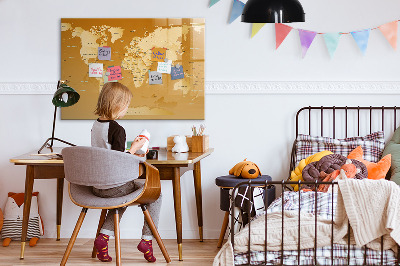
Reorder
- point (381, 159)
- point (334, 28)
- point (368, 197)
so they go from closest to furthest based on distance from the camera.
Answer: point (368, 197) → point (381, 159) → point (334, 28)

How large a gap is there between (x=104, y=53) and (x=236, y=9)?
100 centimetres

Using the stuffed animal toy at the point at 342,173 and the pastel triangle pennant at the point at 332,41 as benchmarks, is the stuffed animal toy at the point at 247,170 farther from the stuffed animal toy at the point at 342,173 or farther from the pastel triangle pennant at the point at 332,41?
the pastel triangle pennant at the point at 332,41

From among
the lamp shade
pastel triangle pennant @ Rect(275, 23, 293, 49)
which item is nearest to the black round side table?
pastel triangle pennant @ Rect(275, 23, 293, 49)

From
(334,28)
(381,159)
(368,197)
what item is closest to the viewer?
(368,197)

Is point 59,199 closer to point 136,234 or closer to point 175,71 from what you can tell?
point 136,234

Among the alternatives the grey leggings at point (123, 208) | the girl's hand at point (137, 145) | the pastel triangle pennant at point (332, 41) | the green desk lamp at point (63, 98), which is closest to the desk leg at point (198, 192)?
the grey leggings at point (123, 208)

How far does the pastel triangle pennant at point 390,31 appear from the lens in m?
4.23

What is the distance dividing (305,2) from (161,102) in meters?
1.25

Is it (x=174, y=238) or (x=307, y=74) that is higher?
(x=307, y=74)

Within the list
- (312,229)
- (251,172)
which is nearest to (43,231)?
(251,172)

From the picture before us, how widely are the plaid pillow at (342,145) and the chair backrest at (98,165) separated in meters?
1.37

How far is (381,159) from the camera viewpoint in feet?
12.8

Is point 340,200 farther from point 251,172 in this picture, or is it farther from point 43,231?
point 43,231

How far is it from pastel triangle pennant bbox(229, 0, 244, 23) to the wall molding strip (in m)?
0.46
